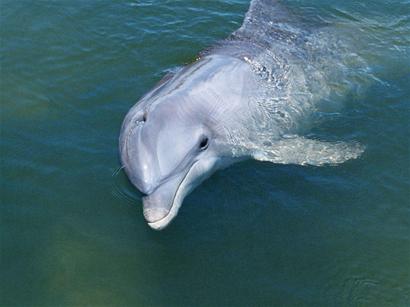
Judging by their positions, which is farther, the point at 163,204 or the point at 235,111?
the point at 235,111

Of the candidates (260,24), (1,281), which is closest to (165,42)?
(260,24)

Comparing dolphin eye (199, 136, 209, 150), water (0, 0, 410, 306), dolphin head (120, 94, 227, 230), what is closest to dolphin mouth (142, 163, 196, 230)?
dolphin head (120, 94, 227, 230)

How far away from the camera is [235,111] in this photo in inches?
435

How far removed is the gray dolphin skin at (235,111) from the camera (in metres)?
9.60

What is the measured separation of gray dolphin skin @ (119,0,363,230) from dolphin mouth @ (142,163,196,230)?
2cm

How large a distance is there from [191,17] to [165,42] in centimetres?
140

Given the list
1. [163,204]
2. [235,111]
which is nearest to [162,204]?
[163,204]

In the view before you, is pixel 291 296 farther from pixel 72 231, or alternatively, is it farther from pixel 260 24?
pixel 260 24

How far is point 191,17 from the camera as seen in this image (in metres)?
15.2

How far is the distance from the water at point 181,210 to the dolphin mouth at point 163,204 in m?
0.76

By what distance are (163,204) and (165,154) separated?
850mm

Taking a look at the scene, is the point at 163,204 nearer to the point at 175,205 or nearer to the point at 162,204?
the point at 162,204

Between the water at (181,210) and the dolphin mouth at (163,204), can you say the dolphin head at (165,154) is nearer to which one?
the dolphin mouth at (163,204)

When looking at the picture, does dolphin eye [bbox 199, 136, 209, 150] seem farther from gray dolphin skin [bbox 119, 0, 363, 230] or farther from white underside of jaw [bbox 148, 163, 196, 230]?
white underside of jaw [bbox 148, 163, 196, 230]
